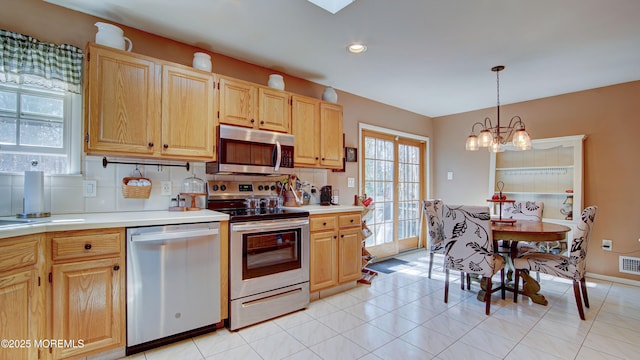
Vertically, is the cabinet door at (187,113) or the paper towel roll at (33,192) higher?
the cabinet door at (187,113)

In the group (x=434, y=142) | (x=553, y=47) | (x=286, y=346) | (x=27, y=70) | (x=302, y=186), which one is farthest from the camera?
(x=434, y=142)

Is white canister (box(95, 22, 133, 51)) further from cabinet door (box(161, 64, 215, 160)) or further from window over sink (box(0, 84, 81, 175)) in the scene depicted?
window over sink (box(0, 84, 81, 175))

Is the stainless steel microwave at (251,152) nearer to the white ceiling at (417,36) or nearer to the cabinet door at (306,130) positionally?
the cabinet door at (306,130)

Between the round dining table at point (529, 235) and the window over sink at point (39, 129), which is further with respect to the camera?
the round dining table at point (529, 235)

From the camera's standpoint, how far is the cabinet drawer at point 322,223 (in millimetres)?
2788

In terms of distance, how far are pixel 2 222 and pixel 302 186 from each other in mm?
2374

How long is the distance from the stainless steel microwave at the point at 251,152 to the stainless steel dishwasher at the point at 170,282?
1.90 feet

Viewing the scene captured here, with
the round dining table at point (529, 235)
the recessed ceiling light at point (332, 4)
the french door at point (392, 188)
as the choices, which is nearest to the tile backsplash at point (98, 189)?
the recessed ceiling light at point (332, 4)

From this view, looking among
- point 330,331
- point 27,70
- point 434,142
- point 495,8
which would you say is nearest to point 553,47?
point 495,8

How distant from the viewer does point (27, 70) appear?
76.4 inches

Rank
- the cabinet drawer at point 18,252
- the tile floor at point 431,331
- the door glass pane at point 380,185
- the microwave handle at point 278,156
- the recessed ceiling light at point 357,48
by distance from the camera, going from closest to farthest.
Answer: the cabinet drawer at point 18,252, the tile floor at point 431,331, the recessed ceiling light at point 357,48, the microwave handle at point 278,156, the door glass pane at point 380,185

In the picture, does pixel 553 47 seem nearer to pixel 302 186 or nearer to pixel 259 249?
pixel 302 186

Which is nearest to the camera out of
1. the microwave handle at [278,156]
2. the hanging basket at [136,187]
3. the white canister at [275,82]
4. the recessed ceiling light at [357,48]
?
the hanging basket at [136,187]

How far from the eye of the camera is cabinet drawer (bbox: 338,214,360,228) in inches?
120
